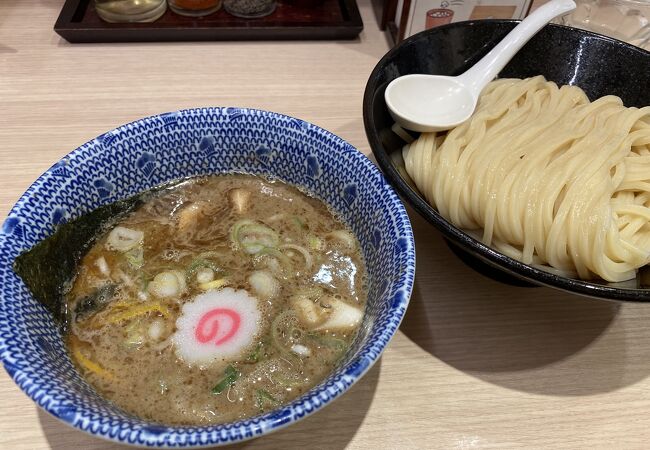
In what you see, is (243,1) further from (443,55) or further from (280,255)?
(280,255)

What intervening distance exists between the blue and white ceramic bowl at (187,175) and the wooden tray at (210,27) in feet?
2.67

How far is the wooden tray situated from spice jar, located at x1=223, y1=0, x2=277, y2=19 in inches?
0.9

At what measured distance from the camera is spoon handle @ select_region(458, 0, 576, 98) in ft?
3.96

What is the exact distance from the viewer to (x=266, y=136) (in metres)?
1.00

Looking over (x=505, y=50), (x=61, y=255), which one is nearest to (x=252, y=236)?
(x=61, y=255)

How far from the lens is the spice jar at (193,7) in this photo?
1.68 m

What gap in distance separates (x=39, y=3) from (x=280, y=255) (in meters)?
1.57

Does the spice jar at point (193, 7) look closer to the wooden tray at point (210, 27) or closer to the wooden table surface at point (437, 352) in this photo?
the wooden tray at point (210, 27)

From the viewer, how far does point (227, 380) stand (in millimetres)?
773

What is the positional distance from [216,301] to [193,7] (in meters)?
1.24

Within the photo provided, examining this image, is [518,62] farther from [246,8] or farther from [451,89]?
[246,8]

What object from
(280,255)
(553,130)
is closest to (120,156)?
(280,255)

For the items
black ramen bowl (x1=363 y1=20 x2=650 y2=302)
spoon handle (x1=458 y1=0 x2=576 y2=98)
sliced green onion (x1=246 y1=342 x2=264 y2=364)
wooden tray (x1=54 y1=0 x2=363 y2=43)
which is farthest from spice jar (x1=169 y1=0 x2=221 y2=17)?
sliced green onion (x1=246 y1=342 x2=264 y2=364)

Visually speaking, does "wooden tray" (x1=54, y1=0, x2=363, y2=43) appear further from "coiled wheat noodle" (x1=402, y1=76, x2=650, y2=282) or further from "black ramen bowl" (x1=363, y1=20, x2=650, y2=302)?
"coiled wheat noodle" (x1=402, y1=76, x2=650, y2=282)
